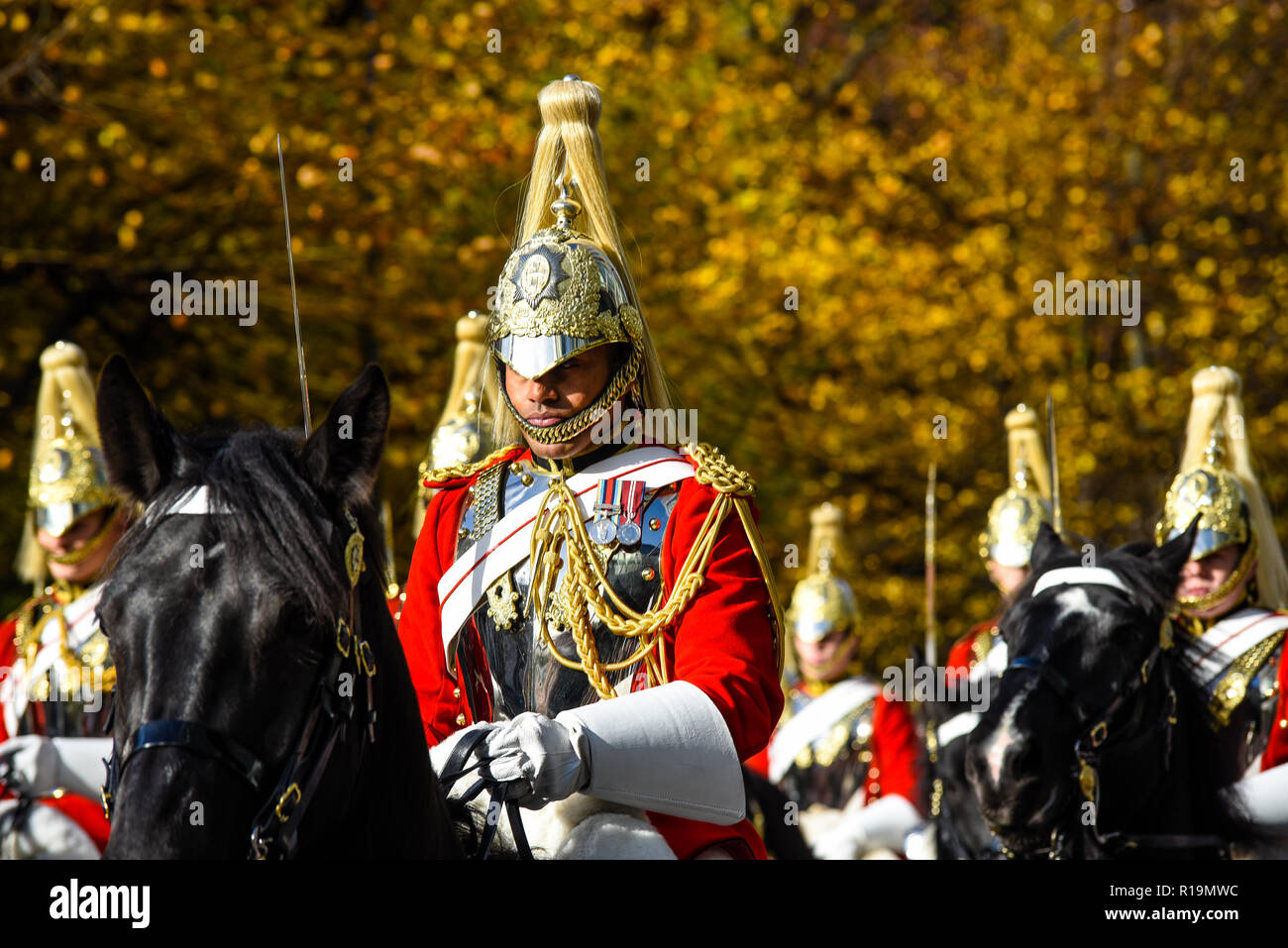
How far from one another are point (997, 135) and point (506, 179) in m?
5.25

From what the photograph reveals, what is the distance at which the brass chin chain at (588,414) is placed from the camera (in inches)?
150

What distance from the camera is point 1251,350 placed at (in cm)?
1568

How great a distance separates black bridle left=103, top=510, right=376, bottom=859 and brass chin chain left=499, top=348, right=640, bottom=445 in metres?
0.91

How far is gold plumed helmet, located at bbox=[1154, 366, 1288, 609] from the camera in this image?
766cm

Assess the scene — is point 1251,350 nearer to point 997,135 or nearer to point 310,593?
point 997,135

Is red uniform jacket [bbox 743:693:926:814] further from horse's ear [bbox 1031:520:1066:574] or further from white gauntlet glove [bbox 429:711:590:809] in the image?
white gauntlet glove [bbox 429:711:590:809]

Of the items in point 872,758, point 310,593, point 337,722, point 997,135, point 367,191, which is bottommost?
point 872,758

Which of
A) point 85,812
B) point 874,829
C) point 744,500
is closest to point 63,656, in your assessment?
point 85,812

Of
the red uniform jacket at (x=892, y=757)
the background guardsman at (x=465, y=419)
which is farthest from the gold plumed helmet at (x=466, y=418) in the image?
the red uniform jacket at (x=892, y=757)

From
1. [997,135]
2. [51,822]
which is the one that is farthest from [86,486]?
[997,135]

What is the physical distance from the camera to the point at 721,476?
12.4ft

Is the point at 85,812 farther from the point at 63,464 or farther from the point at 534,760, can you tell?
the point at 534,760

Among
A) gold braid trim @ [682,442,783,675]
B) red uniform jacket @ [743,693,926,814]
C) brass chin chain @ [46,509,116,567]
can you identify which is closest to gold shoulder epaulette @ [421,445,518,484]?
gold braid trim @ [682,442,783,675]

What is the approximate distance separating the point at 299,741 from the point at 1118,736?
352 centimetres
